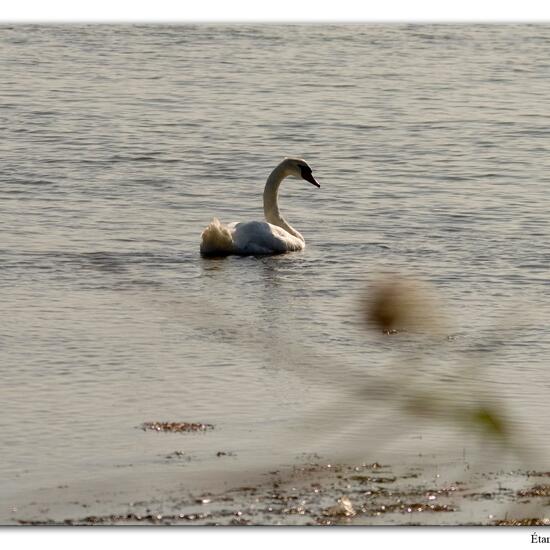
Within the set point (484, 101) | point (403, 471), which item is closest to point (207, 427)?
point (403, 471)

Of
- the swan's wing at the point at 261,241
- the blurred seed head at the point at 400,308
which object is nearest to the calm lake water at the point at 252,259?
the blurred seed head at the point at 400,308

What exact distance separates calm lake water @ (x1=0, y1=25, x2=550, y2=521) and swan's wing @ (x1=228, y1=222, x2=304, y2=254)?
132 mm

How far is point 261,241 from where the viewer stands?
13766mm

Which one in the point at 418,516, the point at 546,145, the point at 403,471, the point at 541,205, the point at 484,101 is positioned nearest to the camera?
the point at 418,516

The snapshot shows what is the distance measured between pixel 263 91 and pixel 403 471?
21024 mm

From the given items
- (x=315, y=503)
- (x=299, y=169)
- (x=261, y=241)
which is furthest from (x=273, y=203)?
(x=315, y=503)

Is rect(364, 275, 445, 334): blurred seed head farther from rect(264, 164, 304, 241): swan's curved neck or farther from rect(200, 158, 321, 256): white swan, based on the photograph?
rect(264, 164, 304, 241): swan's curved neck

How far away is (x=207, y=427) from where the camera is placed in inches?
300

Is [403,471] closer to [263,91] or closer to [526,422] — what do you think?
[526,422]

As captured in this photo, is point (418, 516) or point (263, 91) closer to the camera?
point (418, 516)

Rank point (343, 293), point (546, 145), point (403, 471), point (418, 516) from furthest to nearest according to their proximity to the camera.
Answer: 1. point (546, 145)
2. point (343, 293)
3. point (403, 471)
4. point (418, 516)

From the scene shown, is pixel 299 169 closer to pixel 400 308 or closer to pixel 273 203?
pixel 273 203

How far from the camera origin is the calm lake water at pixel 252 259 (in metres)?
5.12

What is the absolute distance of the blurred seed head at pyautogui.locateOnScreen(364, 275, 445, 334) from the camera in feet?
4.42
